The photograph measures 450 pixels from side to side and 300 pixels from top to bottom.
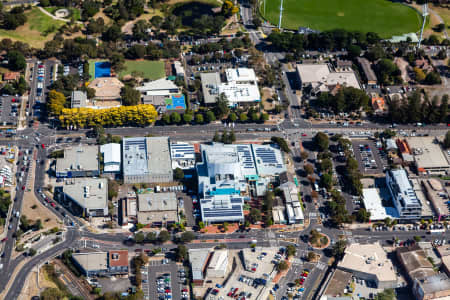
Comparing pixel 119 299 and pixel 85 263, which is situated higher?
pixel 85 263

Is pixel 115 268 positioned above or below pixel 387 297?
above

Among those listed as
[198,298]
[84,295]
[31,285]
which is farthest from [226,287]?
[31,285]

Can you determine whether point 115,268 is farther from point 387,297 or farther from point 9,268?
point 387,297

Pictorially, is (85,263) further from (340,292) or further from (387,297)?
(387,297)

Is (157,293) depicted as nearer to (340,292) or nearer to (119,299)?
(119,299)

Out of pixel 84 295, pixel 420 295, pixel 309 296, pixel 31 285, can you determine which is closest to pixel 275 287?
pixel 309 296

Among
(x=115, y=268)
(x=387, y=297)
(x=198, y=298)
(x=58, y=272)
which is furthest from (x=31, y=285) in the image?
(x=387, y=297)

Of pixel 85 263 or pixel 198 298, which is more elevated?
pixel 85 263
